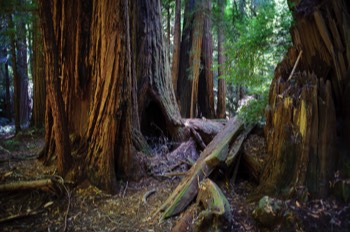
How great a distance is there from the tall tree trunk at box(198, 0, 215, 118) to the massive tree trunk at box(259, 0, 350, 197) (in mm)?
6138

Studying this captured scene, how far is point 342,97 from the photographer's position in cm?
343

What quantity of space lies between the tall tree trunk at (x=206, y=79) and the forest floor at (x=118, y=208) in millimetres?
5444

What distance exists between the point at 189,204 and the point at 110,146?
167cm

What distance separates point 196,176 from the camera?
13.4 ft

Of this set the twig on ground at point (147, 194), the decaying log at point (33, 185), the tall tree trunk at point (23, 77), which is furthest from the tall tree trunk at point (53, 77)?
the tall tree trunk at point (23, 77)

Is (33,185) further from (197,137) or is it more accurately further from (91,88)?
(197,137)

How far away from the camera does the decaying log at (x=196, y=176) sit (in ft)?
12.4

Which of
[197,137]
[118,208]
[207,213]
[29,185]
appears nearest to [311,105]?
[207,213]

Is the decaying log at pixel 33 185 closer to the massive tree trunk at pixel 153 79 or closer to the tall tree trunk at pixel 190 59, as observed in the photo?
the massive tree trunk at pixel 153 79

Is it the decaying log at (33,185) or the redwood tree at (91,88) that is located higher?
the redwood tree at (91,88)

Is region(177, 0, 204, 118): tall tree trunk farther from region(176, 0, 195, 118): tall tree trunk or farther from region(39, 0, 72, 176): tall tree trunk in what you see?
region(39, 0, 72, 176): tall tree trunk

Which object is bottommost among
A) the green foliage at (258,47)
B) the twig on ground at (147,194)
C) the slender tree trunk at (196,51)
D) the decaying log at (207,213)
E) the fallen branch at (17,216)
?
the fallen branch at (17,216)

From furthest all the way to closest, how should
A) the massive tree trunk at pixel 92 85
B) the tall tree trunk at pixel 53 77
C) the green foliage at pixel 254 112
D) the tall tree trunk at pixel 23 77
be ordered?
the tall tree trunk at pixel 23 77, the green foliage at pixel 254 112, the massive tree trunk at pixel 92 85, the tall tree trunk at pixel 53 77

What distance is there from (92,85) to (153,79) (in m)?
1.77
